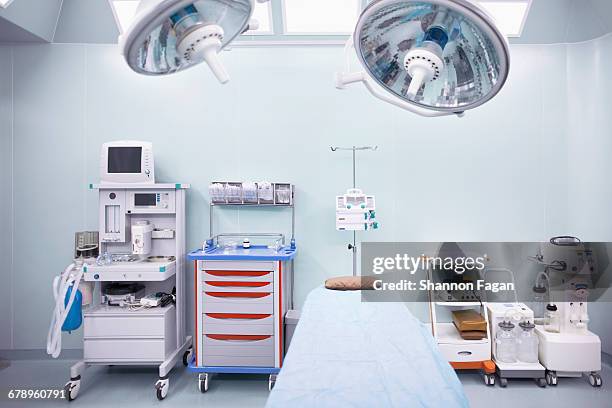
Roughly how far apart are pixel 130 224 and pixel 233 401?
1644mm

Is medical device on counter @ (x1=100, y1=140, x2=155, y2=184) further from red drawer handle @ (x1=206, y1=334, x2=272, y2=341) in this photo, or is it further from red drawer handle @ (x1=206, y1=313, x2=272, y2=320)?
red drawer handle @ (x1=206, y1=334, x2=272, y2=341)

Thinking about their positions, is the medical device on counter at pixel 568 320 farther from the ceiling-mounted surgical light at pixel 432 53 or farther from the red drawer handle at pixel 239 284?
the ceiling-mounted surgical light at pixel 432 53

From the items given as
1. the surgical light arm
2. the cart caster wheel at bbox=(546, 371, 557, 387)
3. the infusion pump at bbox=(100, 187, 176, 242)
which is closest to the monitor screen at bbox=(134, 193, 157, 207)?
the infusion pump at bbox=(100, 187, 176, 242)

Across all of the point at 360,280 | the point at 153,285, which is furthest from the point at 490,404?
the point at 153,285

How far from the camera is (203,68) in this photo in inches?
139

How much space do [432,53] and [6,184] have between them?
402cm

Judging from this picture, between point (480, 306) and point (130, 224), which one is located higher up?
point (130, 224)

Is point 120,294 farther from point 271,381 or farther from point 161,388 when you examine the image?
point 271,381

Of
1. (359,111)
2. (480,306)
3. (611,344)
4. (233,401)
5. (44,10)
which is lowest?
(233,401)

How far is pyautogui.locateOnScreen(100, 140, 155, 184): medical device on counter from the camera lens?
3.09 meters

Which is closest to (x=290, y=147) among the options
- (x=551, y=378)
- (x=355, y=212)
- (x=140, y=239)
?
(x=355, y=212)

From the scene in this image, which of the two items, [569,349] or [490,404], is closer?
[490,404]

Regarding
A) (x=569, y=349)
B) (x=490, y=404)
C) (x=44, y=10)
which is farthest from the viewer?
(x=44, y=10)

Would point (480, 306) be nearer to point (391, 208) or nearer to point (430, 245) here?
point (430, 245)
